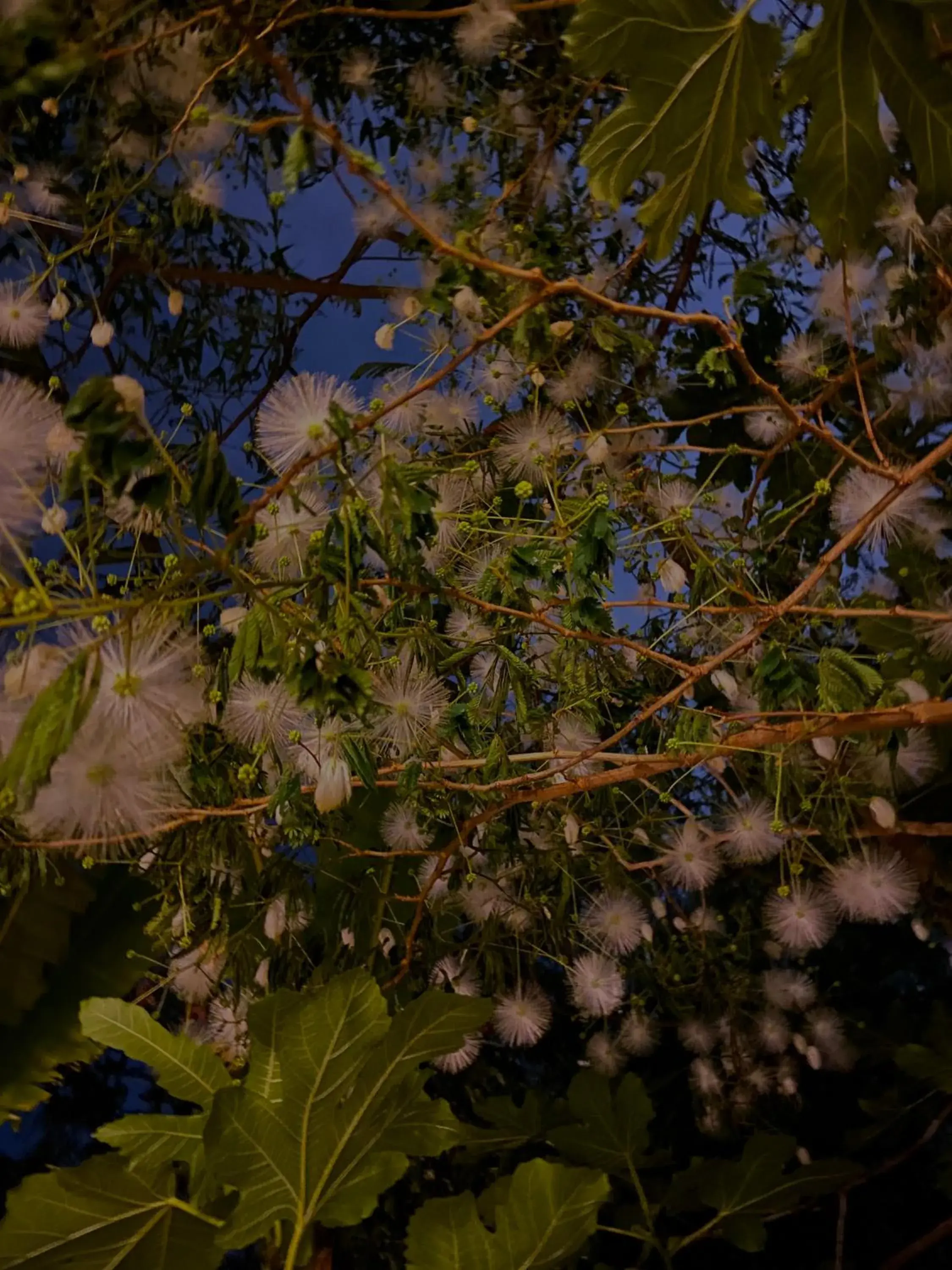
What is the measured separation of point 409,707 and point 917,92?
0.59 metres

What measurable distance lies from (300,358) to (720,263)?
0.69 metres

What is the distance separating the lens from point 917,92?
68 centimetres

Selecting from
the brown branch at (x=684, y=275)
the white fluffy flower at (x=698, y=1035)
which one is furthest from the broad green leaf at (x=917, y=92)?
the white fluffy flower at (x=698, y=1035)

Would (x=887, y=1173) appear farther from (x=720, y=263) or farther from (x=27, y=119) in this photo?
(x=27, y=119)

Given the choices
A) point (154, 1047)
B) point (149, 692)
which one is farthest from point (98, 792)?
point (154, 1047)

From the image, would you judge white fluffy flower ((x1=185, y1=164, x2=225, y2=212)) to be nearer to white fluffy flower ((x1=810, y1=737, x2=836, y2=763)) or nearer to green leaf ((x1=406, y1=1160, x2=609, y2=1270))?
white fluffy flower ((x1=810, y1=737, x2=836, y2=763))

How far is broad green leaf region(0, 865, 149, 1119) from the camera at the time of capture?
103 cm

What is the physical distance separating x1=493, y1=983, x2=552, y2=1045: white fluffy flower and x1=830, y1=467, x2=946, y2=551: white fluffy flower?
0.64 meters

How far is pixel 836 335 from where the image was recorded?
1.13 meters

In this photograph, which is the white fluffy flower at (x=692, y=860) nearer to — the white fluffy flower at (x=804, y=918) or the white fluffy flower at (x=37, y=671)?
the white fluffy flower at (x=804, y=918)

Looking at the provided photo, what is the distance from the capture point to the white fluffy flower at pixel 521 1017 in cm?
111

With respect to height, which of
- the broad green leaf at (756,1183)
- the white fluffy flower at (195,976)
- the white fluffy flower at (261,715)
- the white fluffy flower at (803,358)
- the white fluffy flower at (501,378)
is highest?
the white fluffy flower at (803,358)

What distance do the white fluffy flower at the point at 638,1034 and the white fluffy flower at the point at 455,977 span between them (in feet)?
0.74

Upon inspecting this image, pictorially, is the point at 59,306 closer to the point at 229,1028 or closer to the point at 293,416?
the point at 293,416
